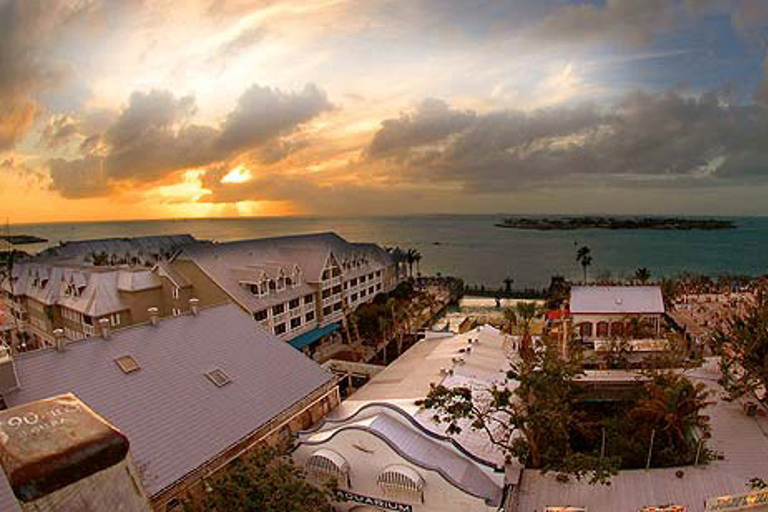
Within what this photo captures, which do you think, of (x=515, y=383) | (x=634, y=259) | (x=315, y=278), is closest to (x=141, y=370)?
(x=515, y=383)

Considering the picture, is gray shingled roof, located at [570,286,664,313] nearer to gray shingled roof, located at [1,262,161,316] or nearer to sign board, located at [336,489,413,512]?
sign board, located at [336,489,413,512]

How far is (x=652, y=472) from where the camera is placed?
70.1 ft

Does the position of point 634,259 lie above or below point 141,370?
below

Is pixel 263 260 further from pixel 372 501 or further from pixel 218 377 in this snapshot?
pixel 372 501

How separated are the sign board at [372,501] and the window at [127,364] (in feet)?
31.3

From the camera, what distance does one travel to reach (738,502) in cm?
1778

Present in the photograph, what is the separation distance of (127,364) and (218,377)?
366cm

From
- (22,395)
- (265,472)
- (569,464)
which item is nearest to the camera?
(265,472)

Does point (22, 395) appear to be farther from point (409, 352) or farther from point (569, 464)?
point (409, 352)

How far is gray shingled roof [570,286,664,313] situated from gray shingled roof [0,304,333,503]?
26.5 metres

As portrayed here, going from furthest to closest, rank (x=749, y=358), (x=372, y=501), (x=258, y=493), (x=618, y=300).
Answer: (x=618, y=300) → (x=749, y=358) → (x=372, y=501) → (x=258, y=493)

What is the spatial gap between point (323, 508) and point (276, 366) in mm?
10102

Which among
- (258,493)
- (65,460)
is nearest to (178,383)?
(258,493)

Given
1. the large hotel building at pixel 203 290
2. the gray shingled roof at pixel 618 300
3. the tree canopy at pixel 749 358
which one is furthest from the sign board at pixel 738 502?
the large hotel building at pixel 203 290
